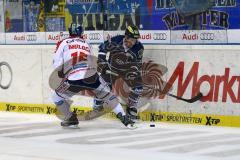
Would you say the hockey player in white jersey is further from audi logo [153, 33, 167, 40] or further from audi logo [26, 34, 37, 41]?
audi logo [26, 34, 37, 41]

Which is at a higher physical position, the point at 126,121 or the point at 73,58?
the point at 73,58

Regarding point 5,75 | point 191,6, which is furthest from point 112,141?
point 5,75

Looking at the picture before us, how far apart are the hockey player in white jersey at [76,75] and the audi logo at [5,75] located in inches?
111

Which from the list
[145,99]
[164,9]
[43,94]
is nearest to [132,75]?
[145,99]

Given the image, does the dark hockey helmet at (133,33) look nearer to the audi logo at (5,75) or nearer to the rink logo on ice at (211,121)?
the rink logo on ice at (211,121)

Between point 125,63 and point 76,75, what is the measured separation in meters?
1.23

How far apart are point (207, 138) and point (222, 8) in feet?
8.63

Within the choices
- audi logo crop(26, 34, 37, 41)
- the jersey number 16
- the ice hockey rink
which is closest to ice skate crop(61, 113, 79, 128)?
the ice hockey rink

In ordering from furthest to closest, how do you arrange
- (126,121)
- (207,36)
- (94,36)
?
1. (94,36)
2. (207,36)
3. (126,121)

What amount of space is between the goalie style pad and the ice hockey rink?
2086 millimetres

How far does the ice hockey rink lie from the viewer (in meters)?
9.22

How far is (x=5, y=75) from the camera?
48.5 ft

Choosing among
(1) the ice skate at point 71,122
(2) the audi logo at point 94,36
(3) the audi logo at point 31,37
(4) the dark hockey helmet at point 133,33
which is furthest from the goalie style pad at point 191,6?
(3) the audi logo at point 31,37

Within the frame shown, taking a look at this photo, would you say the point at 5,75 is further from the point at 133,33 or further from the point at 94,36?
the point at 133,33
